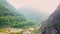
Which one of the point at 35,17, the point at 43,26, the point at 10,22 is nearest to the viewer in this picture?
the point at 43,26

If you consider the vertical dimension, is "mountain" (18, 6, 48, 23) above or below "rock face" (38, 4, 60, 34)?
above

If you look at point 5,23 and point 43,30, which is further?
point 5,23

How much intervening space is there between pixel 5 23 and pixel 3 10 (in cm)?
1120

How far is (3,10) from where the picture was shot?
57625 millimetres

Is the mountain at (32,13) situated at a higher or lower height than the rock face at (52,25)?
higher

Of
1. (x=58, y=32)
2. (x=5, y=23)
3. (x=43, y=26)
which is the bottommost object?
(x=58, y=32)

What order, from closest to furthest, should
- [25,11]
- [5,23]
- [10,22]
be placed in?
[5,23]
[10,22]
[25,11]

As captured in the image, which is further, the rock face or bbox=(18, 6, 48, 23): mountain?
bbox=(18, 6, 48, 23): mountain

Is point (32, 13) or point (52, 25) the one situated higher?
point (32, 13)

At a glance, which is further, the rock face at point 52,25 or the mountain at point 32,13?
the mountain at point 32,13

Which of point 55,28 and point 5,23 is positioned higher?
point 5,23

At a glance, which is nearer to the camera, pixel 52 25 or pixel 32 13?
pixel 52 25

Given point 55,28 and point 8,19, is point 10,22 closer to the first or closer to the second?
point 8,19

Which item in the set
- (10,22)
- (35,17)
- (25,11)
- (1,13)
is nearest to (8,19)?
(10,22)
